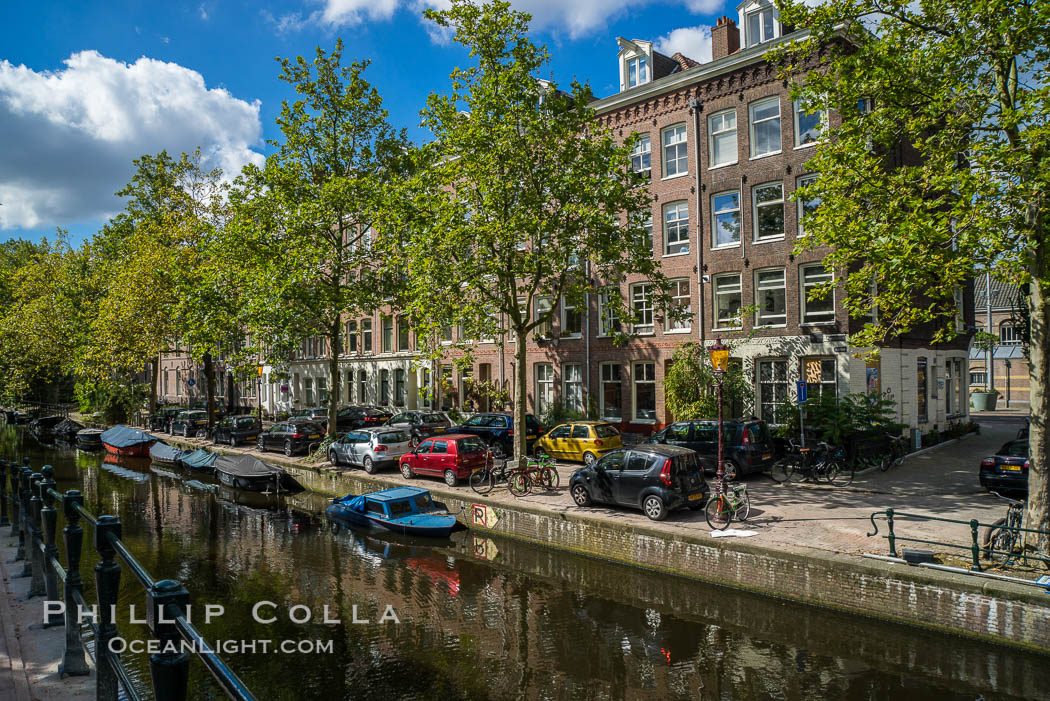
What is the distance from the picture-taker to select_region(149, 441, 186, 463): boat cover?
31.8 m

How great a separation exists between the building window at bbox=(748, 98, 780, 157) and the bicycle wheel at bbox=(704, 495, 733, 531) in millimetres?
17387

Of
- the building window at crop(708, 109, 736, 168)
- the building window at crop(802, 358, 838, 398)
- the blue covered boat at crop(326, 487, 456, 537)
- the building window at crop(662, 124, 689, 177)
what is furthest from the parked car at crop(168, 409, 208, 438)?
the building window at crop(802, 358, 838, 398)

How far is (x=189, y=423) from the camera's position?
37969 mm

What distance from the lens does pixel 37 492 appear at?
689cm

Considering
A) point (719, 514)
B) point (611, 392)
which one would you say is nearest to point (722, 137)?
point (611, 392)

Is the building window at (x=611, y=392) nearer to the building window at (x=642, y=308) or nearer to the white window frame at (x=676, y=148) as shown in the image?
the building window at (x=642, y=308)

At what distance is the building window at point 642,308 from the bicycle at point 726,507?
48.0ft

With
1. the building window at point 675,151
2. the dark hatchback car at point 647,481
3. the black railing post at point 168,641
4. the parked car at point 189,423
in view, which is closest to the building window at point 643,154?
the building window at point 675,151

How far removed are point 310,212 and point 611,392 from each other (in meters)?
15.6

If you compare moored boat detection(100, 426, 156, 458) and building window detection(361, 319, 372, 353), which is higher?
building window detection(361, 319, 372, 353)

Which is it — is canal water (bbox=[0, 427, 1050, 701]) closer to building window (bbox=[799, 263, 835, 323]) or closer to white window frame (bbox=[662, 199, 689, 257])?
building window (bbox=[799, 263, 835, 323])

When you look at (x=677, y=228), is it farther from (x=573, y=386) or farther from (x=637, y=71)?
(x=573, y=386)

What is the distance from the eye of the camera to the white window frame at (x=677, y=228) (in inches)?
1129

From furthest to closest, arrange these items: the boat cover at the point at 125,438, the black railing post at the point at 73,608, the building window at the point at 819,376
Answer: the boat cover at the point at 125,438 < the building window at the point at 819,376 < the black railing post at the point at 73,608
